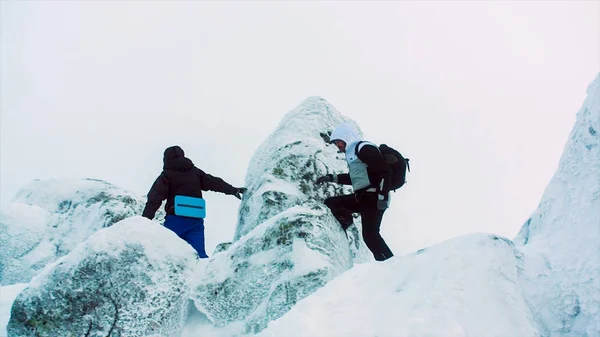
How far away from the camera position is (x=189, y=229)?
11.2 meters

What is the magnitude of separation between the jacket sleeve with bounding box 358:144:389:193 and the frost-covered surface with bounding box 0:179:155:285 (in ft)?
24.9

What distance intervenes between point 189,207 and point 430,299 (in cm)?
665

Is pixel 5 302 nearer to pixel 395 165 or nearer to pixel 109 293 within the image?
pixel 109 293

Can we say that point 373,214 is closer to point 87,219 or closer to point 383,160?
point 383,160

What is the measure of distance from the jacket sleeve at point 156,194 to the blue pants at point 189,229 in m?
0.34

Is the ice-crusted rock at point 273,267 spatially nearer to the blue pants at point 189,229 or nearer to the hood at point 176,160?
the blue pants at point 189,229

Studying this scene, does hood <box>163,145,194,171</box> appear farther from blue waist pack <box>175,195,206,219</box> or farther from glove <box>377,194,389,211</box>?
glove <box>377,194,389,211</box>

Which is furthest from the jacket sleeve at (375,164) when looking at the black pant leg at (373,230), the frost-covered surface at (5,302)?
the frost-covered surface at (5,302)

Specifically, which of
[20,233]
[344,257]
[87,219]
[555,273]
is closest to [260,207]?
[344,257]

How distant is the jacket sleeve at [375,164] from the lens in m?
8.98

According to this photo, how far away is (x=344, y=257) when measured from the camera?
9.45 metres

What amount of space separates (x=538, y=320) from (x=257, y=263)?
420 cm

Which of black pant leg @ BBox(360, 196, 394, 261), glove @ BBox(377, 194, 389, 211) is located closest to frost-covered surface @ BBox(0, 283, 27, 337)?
black pant leg @ BBox(360, 196, 394, 261)

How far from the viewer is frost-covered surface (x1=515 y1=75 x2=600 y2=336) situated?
18.8ft
